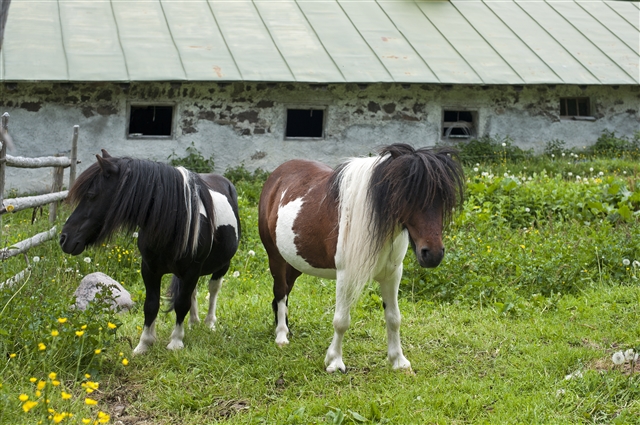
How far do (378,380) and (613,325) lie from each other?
2.11 metres

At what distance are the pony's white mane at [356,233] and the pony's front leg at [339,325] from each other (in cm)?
5

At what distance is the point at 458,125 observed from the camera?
14.6 meters

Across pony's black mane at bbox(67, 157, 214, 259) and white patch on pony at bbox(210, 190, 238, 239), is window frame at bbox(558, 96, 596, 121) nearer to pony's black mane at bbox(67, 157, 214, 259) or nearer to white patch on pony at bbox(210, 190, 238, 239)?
white patch on pony at bbox(210, 190, 238, 239)

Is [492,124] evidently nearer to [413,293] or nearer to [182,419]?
[413,293]

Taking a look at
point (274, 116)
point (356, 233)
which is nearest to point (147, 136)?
point (274, 116)

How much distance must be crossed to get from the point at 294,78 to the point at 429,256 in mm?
9176

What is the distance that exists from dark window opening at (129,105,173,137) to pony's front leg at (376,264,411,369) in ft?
33.6

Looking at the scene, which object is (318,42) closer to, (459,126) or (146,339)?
(459,126)

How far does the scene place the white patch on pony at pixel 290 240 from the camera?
545 cm

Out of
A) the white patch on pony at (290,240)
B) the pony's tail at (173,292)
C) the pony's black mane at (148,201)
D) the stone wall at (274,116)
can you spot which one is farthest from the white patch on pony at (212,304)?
the stone wall at (274,116)

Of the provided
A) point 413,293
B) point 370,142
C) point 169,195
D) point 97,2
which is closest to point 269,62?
point 370,142

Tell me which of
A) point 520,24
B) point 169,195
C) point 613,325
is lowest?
point 613,325

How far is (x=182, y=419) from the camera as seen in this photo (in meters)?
4.43

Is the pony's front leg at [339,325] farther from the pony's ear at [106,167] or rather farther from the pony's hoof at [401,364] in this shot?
the pony's ear at [106,167]
